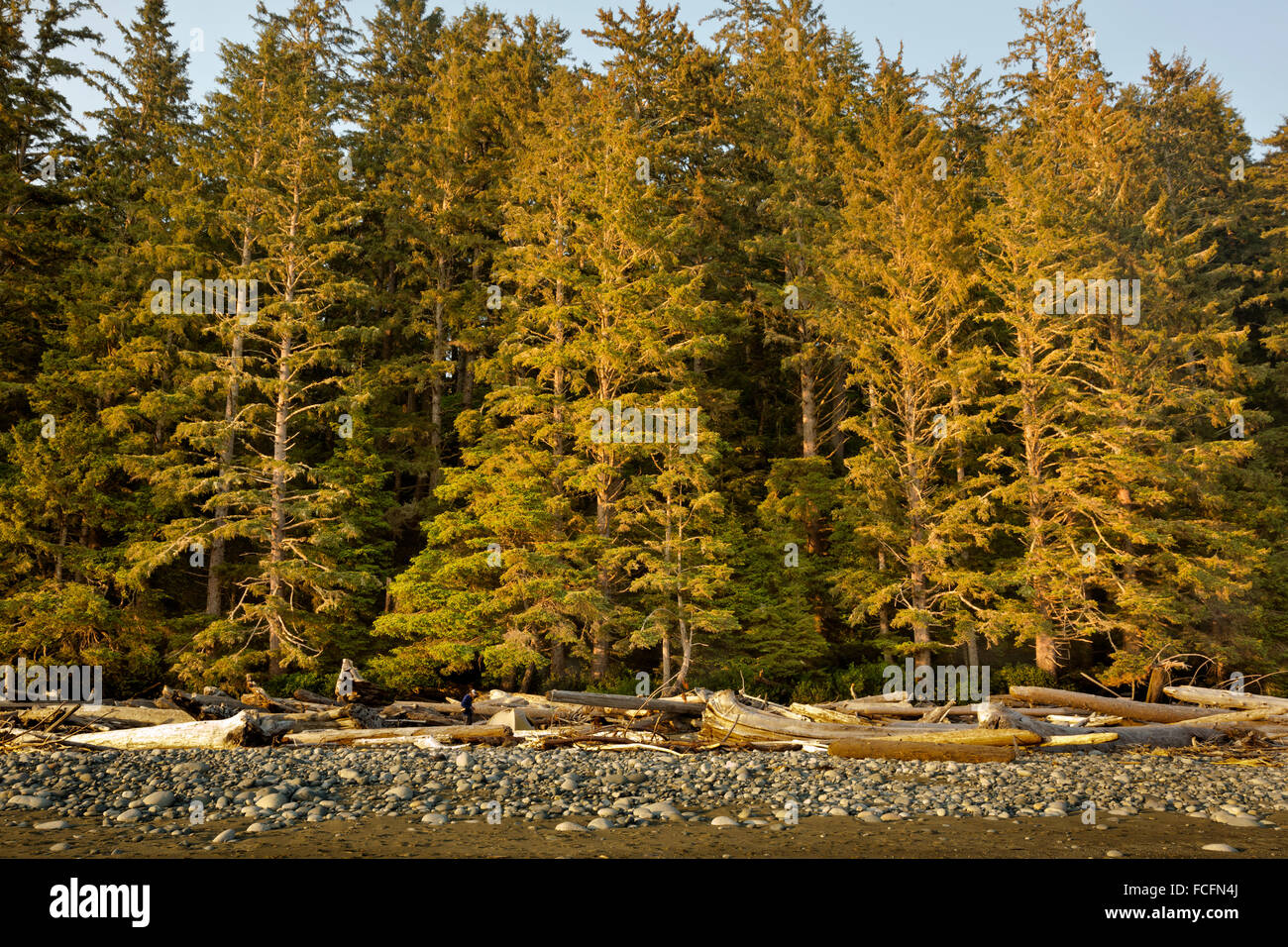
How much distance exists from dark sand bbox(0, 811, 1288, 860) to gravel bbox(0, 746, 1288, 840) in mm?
235

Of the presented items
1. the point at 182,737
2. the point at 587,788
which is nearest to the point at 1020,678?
the point at 587,788

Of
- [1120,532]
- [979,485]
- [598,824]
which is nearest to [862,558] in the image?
[979,485]

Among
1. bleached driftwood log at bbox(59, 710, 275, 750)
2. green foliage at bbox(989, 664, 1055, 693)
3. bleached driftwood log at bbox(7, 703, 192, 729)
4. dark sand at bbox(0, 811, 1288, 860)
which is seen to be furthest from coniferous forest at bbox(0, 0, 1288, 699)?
dark sand at bbox(0, 811, 1288, 860)

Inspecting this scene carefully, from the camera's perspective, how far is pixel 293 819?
6.64 m

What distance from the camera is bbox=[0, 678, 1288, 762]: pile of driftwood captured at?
1121 cm

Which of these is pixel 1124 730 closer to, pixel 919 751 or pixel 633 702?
pixel 919 751

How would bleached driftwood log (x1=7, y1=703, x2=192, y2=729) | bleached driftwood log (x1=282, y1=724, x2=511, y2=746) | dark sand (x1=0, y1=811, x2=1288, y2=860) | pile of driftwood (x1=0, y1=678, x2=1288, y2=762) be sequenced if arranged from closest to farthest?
dark sand (x1=0, y1=811, x2=1288, y2=860) → pile of driftwood (x1=0, y1=678, x2=1288, y2=762) → bleached driftwood log (x1=282, y1=724, x2=511, y2=746) → bleached driftwood log (x1=7, y1=703, x2=192, y2=729)

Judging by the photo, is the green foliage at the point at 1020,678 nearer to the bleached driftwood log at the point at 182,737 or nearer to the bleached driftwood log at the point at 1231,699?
the bleached driftwood log at the point at 1231,699

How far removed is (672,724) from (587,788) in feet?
17.4

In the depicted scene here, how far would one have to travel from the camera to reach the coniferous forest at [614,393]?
1950 centimetres

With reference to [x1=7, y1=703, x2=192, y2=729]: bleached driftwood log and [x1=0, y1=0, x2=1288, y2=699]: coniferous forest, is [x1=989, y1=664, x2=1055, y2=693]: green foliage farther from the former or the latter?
[x1=7, y1=703, x2=192, y2=729]: bleached driftwood log

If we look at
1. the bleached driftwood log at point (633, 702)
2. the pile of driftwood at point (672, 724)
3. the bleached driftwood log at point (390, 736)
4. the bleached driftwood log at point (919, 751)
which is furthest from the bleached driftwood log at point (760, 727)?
the bleached driftwood log at point (390, 736)
